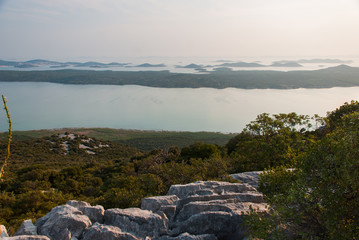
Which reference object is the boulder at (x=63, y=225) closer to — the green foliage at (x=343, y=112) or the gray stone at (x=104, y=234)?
the gray stone at (x=104, y=234)

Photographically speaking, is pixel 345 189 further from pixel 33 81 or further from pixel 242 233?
pixel 33 81

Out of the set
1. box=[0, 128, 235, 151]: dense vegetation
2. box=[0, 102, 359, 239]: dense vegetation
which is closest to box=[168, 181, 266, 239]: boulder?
box=[0, 102, 359, 239]: dense vegetation

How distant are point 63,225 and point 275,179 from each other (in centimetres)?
563

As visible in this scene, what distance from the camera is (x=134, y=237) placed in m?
6.02

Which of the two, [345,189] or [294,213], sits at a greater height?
[345,189]

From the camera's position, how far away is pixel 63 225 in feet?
20.0

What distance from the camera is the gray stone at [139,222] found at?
631cm

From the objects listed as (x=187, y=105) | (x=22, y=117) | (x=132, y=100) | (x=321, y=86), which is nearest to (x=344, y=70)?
(x=321, y=86)

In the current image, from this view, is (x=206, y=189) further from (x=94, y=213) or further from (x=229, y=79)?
(x=229, y=79)

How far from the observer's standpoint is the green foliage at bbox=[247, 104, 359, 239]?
450cm

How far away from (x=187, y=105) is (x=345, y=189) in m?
95.7

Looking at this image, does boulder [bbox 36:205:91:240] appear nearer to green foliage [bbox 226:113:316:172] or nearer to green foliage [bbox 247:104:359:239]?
green foliage [bbox 247:104:359:239]

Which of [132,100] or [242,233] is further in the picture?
[132,100]

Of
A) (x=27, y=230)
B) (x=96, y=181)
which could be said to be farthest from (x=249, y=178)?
(x=96, y=181)
